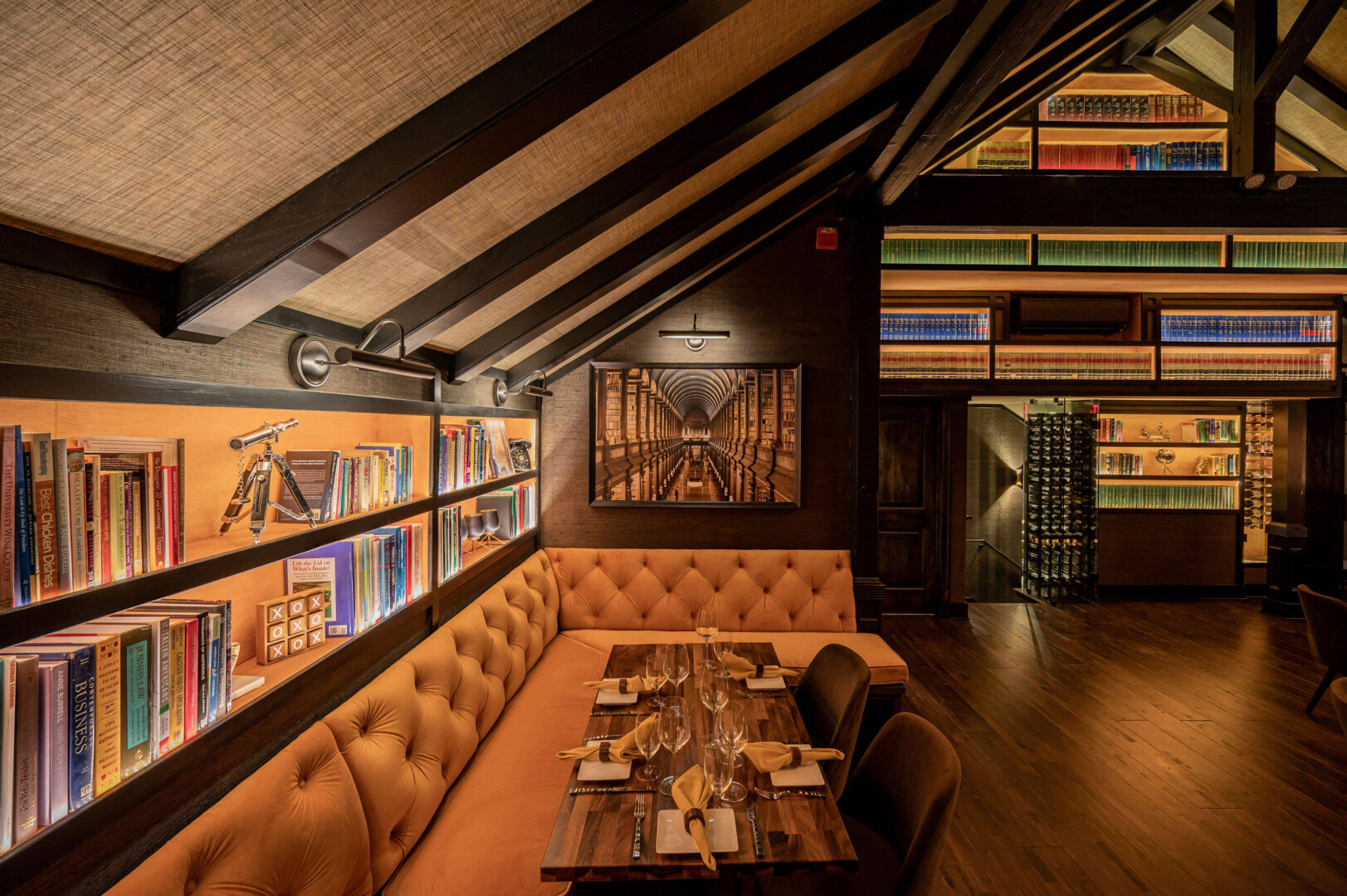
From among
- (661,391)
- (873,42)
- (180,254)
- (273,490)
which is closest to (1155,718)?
(661,391)

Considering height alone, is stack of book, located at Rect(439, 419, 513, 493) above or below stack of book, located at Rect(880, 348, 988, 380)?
below

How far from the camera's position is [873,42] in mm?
1750

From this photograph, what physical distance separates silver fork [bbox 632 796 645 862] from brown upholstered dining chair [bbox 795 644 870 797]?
86 centimetres

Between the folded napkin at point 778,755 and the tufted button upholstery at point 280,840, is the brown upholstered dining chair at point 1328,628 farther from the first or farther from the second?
the tufted button upholstery at point 280,840

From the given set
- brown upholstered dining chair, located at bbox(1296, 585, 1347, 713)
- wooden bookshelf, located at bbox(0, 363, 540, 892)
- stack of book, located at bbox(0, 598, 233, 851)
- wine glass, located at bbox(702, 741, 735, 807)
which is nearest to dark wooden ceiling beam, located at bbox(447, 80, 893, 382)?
wooden bookshelf, located at bbox(0, 363, 540, 892)

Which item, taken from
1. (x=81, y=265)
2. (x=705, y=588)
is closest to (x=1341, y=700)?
(x=705, y=588)

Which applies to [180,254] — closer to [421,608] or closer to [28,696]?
[28,696]

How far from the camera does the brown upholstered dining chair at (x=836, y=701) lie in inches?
80.7

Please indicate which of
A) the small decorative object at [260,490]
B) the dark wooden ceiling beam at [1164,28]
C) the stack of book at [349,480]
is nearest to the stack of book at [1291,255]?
the dark wooden ceiling beam at [1164,28]

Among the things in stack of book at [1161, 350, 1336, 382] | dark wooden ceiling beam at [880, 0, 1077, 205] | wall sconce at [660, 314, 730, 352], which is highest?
dark wooden ceiling beam at [880, 0, 1077, 205]

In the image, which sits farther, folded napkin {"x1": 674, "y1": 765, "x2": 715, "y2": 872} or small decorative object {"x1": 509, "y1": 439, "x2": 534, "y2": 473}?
small decorative object {"x1": 509, "y1": 439, "x2": 534, "y2": 473}

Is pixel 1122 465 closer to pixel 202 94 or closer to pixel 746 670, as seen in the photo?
pixel 746 670

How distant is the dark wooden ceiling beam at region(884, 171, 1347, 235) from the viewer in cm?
384

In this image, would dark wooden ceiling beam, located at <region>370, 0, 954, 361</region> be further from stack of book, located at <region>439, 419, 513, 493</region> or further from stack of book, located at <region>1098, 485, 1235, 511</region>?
stack of book, located at <region>1098, 485, 1235, 511</region>
